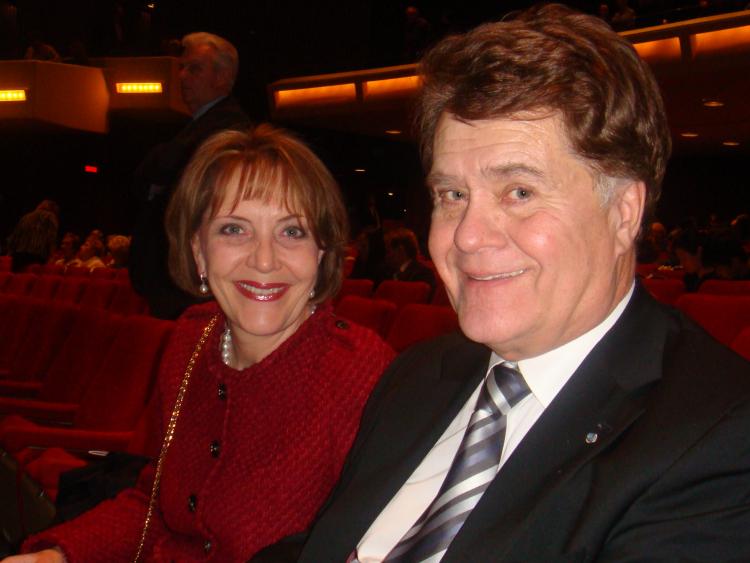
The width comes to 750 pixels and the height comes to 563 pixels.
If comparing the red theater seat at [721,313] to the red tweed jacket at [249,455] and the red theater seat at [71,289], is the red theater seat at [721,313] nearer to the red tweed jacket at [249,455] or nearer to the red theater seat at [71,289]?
the red tweed jacket at [249,455]

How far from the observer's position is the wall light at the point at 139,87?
14.1 meters

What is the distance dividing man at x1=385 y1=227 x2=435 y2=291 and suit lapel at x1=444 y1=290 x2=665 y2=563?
5.49 meters

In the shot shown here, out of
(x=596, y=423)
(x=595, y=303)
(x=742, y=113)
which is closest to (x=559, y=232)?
(x=595, y=303)

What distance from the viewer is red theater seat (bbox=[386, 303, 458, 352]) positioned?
381 centimetres

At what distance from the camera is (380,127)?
15.2 m

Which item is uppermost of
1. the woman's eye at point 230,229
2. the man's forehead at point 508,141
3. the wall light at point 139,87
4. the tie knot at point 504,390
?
the wall light at point 139,87

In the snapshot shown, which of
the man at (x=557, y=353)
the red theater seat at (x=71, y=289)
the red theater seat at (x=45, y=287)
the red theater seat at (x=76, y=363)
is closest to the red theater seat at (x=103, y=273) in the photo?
the red theater seat at (x=45, y=287)

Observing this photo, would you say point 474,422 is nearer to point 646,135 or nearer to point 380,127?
point 646,135

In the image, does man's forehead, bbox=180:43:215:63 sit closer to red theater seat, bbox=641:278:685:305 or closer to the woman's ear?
the woman's ear

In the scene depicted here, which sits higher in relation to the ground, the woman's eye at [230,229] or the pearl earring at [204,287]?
the woman's eye at [230,229]

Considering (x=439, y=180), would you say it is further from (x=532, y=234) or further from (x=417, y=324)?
(x=417, y=324)

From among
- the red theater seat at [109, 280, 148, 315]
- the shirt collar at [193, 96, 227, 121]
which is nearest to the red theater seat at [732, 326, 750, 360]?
the shirt collar at [193, 96, 227, 121]

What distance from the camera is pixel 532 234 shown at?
131cm

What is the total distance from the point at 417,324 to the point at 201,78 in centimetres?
149
